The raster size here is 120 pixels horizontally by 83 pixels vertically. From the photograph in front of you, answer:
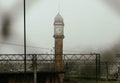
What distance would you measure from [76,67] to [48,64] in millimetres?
4454

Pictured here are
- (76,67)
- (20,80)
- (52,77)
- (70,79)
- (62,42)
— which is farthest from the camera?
(76,67)

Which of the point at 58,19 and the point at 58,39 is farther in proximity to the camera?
the point at 58,19

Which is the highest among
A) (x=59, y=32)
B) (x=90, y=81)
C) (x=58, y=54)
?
(x=59, y=32)

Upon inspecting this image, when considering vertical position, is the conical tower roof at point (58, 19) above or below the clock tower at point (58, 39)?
above

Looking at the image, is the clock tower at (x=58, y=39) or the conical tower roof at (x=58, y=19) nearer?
the clock tower at (x=58, y=39)

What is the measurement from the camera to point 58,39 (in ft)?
92.7

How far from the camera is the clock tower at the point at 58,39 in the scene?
26823 mm

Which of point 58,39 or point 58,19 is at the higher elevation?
point 58,19

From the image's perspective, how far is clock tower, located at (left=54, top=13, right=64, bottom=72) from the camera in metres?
26.8

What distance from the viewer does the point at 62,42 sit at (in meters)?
28.3

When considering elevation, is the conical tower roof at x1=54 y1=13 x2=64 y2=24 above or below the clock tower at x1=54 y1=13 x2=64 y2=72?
above

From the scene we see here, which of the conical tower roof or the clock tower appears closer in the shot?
the clock tower

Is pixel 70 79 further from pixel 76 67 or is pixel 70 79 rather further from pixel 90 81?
pixel 76 67

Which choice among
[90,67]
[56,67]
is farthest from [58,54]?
[90,67]
